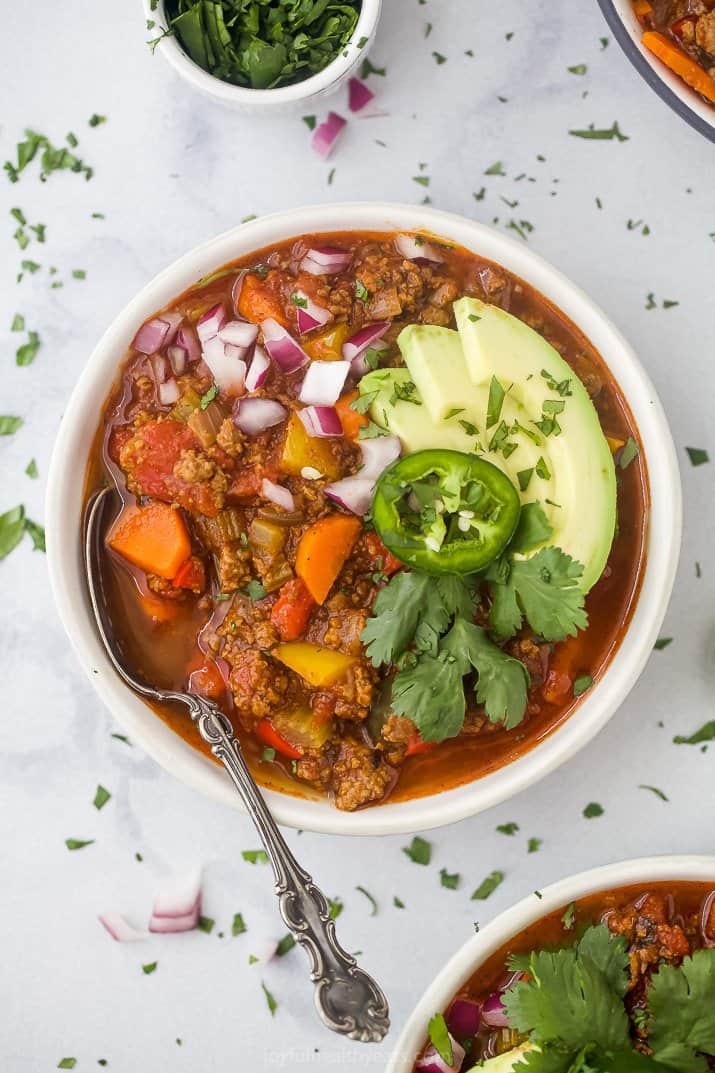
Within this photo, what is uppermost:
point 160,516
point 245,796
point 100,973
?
point 160,516

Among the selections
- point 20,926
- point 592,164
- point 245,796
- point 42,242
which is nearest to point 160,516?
point 245,796

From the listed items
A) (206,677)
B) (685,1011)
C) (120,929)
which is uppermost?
(206,677)

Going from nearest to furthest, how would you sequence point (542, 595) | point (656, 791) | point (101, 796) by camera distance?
1. point (542, 595)
2. point (656, 791)
3. point (101, 796)

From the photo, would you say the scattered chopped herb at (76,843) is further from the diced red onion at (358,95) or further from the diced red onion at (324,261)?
the diced red onion at (358,95)

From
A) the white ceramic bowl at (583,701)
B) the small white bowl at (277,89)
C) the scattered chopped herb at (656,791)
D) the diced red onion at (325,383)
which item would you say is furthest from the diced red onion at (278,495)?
the scattered chopped herb at (656,791)

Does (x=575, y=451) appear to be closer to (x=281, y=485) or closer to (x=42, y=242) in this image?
(x=281, y=485)

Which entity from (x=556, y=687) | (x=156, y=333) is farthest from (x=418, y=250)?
(x=556, y=687)

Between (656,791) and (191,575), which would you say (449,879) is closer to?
(656,791)
